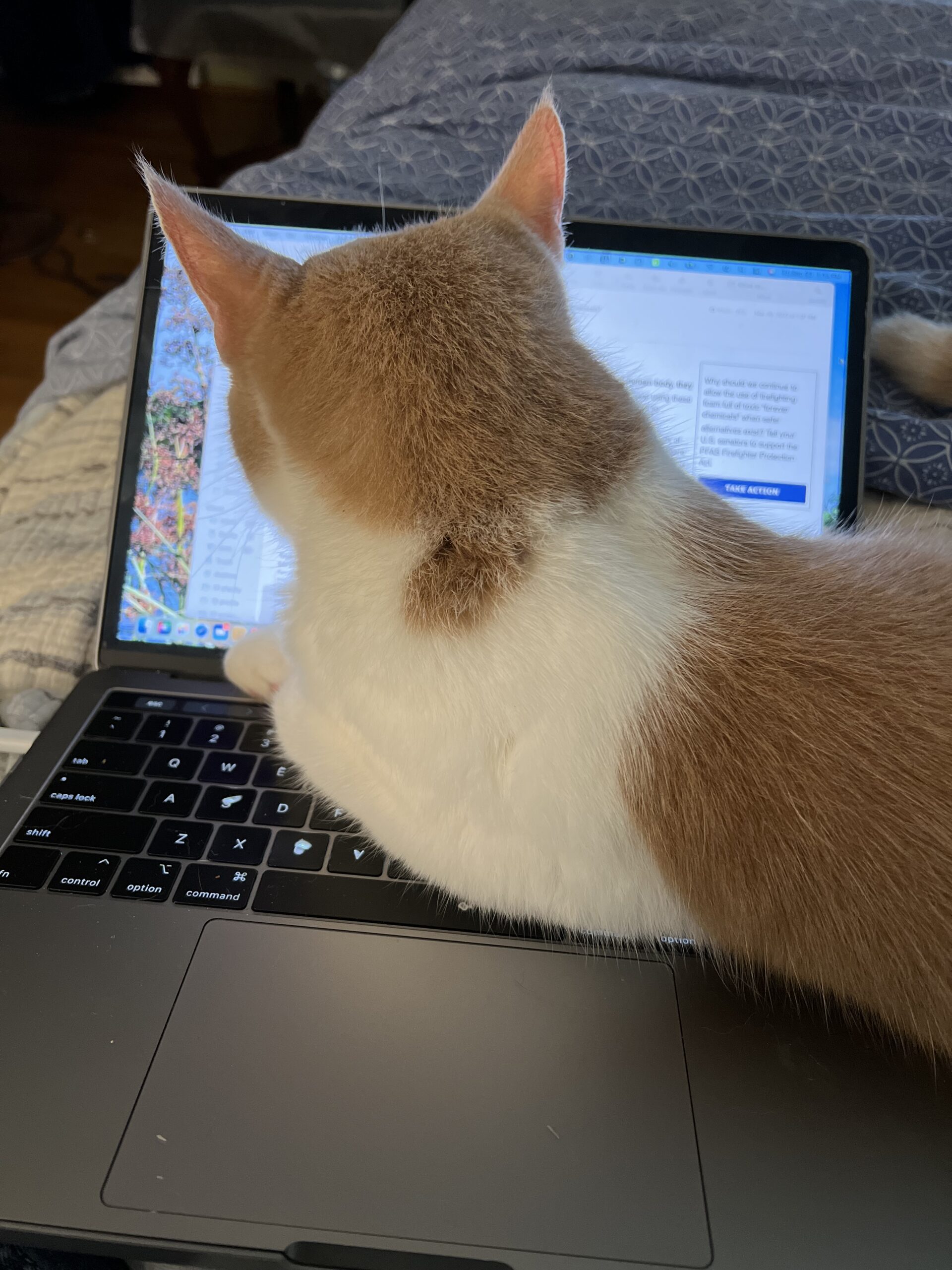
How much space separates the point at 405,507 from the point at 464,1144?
15.2 inches

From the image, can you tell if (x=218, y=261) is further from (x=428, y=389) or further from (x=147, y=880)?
(x=147, y=880)

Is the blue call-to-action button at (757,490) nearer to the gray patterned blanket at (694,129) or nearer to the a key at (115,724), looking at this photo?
the gray patterned blanket at (694,129)

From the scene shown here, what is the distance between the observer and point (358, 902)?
592 millimetres

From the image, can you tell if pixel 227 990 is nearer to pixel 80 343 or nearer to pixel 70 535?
pixel 70 535

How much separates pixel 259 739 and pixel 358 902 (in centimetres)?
18

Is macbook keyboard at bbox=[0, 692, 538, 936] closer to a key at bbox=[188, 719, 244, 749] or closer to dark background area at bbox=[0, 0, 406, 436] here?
a key at bbox=[188, 719, 244, 749]

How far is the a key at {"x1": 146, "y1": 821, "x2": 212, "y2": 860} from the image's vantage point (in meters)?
0.61

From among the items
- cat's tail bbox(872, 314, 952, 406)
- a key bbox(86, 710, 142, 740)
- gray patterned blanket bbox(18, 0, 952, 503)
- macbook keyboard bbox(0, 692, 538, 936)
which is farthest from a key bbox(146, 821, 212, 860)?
cat's tail bbox(872, 314, 952, 406)

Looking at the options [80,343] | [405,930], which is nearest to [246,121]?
[80,343]

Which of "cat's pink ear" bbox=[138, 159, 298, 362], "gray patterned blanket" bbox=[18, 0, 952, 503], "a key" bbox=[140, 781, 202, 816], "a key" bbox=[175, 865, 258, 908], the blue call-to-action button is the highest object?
"gray patterned blanket" bbox=[18, 0, 952, 503]

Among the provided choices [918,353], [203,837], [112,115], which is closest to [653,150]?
[918,353]

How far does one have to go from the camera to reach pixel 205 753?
0.68 metres

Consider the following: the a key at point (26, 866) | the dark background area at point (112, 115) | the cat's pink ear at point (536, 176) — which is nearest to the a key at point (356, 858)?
the a key at point (26, 866)

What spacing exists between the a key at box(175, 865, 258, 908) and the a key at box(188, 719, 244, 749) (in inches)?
4.7
